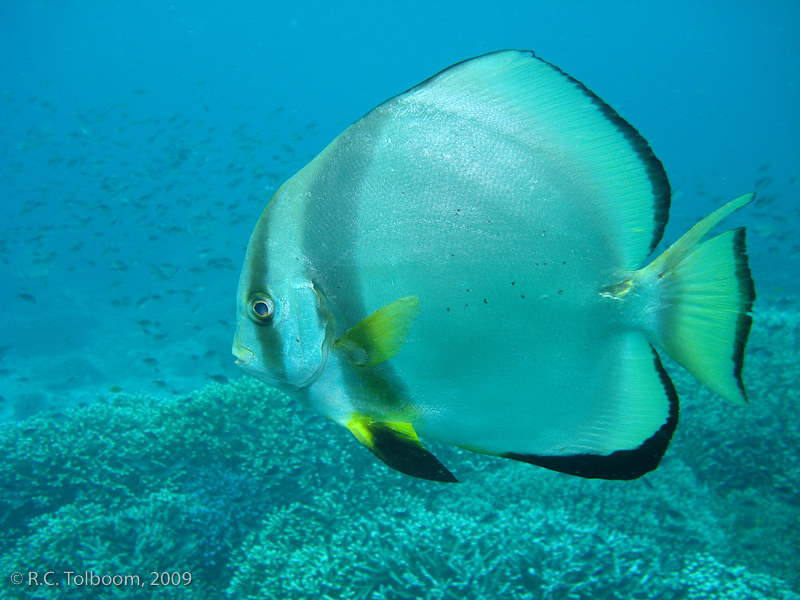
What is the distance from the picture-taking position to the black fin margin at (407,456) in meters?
0.74

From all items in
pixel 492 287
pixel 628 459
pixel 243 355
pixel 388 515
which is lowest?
pixel 388 515

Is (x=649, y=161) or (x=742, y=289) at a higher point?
(x=649, y=161)

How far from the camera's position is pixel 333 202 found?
790 mm

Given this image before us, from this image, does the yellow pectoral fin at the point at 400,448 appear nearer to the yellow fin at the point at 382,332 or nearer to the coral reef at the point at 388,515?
the yellow fin at the point at 382,332

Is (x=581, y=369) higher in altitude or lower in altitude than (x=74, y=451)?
higher

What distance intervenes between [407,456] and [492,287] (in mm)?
342

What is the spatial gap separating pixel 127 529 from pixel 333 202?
5.40 m

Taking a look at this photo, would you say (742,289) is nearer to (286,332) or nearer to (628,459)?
(628,459)

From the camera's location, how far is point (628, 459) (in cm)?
76

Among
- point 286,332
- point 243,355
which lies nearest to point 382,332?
point 286,332

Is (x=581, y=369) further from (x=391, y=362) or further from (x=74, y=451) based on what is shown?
(x=74, y=451)

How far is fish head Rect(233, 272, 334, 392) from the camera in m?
0.77

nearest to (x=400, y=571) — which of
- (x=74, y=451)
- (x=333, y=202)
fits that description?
(x=333, y=202)

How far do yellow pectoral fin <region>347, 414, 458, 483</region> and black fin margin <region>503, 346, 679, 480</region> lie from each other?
175 mm
